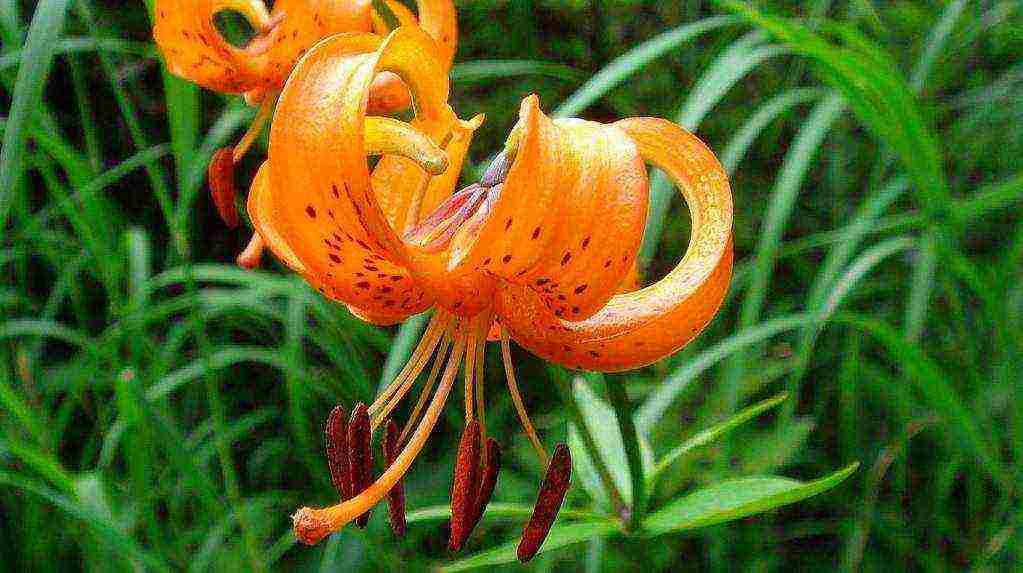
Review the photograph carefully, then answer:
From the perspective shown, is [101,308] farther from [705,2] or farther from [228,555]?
[705,2]

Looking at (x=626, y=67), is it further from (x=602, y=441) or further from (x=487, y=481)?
(x=487, y=481)

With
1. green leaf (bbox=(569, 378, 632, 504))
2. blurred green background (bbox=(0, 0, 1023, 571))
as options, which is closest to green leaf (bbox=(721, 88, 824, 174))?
blurred green background (bbox=(0, 0, 1023, 571))

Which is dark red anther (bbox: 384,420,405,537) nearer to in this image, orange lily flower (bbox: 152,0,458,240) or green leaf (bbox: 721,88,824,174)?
orange lily flower (bbox: 152,0,458,240)

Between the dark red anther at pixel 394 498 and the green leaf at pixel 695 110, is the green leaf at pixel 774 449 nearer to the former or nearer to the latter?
the green leaf at pixel 695 110

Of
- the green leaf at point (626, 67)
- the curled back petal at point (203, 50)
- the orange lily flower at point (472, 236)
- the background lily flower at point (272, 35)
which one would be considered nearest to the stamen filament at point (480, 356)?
the orange lily flower at point (472, 236)

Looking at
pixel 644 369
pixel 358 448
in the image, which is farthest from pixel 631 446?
pixel 644 369
